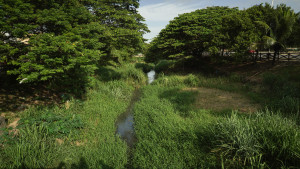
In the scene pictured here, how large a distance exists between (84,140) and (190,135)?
16.0 ft

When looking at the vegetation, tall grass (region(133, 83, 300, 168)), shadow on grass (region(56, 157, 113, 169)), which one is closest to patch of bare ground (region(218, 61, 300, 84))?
the vegetation

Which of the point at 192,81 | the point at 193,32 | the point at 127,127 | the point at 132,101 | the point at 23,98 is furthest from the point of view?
→ the point at 193,32

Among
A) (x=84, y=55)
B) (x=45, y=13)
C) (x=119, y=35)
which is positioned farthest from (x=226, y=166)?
(x=119, y=35)

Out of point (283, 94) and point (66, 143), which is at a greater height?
point (283, 94)

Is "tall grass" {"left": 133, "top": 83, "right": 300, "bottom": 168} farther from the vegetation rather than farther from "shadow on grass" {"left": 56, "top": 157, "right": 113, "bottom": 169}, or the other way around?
"shadow on grass" {"left": 56, "top": 157, "right": 113, "bottom": 169}

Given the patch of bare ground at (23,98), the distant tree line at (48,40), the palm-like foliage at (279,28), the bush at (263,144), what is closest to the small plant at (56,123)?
the distant tree line at (48,40)

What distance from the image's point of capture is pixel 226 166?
164 inches

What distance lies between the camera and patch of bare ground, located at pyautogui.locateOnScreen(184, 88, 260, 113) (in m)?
9.02

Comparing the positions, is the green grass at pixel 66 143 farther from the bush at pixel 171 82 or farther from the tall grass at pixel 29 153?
the bush at pixel 171 82

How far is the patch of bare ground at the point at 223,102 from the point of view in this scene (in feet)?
29.6

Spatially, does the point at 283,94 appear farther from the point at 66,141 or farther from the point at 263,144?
the point at 66,141

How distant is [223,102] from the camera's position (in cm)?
1018

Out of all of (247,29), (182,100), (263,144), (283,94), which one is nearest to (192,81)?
(182,100)

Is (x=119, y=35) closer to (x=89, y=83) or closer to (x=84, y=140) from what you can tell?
(x=89, y=83)
